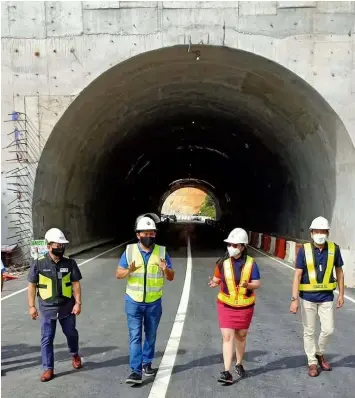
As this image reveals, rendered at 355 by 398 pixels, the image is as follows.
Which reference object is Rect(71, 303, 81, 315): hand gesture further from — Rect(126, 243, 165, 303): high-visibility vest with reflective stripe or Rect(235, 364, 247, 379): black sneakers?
Rect(235, 364, 247, 379): black sneakers

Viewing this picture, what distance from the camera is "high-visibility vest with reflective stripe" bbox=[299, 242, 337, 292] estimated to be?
6043 millimetres

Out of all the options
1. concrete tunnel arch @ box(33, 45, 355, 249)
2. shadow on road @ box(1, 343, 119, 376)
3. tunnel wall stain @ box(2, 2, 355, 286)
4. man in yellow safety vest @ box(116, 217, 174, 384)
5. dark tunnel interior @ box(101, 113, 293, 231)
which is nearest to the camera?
man in yellow safety vest @ box(116, 217, 174, 384)

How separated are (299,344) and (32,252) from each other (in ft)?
36.0

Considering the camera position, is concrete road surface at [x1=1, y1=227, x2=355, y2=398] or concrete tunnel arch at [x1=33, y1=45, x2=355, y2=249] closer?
concrete road surface at [x1=1, y1=227, x2=355, y2=398]

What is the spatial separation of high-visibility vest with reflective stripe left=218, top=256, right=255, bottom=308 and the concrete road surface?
35.6 inches

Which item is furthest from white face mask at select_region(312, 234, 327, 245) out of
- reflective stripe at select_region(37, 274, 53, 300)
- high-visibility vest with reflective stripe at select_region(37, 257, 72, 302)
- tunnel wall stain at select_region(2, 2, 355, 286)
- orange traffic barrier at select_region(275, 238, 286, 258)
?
orange traffic barrier at select_region(275, 238, 286, 258)

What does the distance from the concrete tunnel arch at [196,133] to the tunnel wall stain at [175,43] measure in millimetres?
225

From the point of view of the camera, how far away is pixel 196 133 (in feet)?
97.8

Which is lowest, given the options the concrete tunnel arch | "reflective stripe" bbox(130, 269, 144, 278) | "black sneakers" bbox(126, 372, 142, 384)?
"black sneakers" bbox(126, 372, 142, 384)

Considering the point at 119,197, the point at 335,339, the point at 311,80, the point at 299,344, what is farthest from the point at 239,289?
the point at 119,197

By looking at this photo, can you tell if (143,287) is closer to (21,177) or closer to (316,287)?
(316,287)

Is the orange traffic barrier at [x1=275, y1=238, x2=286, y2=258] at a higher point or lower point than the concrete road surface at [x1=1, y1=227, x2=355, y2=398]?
lower

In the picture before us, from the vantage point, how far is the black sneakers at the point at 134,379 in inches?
214

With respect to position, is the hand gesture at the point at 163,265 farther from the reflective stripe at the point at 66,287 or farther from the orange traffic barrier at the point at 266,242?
the orange traffic barrier at the point at 266,242
